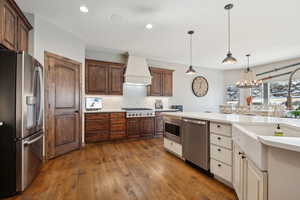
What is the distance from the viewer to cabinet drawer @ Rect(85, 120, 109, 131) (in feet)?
13.2

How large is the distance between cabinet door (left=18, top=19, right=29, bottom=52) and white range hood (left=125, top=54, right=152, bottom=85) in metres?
2.50

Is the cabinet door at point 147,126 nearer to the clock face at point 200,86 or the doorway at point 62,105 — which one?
the doorway at point 62,105

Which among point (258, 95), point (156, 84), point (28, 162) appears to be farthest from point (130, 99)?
point (258, 95)

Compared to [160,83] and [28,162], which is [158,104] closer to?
[160,83]

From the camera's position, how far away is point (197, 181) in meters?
2.19

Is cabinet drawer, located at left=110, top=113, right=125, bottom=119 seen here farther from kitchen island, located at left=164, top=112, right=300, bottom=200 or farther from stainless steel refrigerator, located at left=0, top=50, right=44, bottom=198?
kitchen island, located at left=164, top=112, right=300, bottom=200

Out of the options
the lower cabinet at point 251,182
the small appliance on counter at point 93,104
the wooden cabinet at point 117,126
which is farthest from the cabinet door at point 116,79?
the lower cabinet at point 251,182

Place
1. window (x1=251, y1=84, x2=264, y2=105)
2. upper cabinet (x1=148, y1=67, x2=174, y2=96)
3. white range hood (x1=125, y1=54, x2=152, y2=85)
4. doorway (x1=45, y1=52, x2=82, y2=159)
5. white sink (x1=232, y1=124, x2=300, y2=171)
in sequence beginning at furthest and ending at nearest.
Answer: window (x1=251, y1=84, x2=264, y2=105) < upper cabinet (x1=148, y1=67, x2=174, y2=96) < white range hood (x1=125, y1=54, x2=152, y2=85) < doorway (x1=45, y1=52, x2=82, y2=159) < white sink (x1=232, y1=124, x2=300, y2=171)

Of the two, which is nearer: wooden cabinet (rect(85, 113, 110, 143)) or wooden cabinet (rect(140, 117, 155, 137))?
wooden cabinet (rect(85, 113, 110, 143))

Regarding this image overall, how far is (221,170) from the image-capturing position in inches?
83.5

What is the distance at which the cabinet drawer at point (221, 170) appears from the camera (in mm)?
2001

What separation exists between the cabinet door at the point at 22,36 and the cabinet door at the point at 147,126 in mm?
3280

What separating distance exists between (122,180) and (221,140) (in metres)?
1.59

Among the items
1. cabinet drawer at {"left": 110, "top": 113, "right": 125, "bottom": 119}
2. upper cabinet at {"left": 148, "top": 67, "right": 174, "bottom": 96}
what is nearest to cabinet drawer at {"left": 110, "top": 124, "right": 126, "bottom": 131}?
cabinet drawer at {"left": 110, "top": 113, "right": 125, "bottom": 119}
